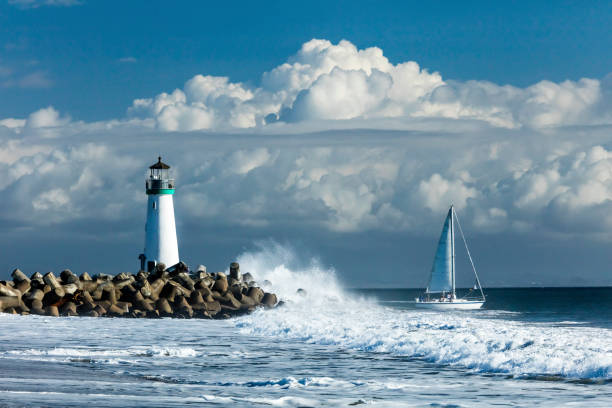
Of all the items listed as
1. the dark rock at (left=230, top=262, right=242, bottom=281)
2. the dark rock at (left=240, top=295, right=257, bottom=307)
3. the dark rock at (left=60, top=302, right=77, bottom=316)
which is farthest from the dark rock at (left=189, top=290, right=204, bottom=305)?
the dark rock at (left=230, top=262, right=242, bottom=281)

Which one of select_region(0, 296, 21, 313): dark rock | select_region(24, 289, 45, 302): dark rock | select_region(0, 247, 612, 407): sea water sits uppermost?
select_region(24, 289, 45, 302): dark rock

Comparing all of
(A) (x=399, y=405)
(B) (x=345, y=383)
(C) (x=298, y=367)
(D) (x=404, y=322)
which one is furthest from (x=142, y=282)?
(A) (x=399, y=405)

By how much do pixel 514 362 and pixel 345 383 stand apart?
4.23 metres

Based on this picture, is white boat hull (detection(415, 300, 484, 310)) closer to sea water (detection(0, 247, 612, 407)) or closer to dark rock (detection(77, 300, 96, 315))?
dark rock (detection(77, 300, 96, 315))

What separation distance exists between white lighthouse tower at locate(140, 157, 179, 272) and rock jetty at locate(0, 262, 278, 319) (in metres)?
3.61

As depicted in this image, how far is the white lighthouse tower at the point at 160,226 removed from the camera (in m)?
45.1

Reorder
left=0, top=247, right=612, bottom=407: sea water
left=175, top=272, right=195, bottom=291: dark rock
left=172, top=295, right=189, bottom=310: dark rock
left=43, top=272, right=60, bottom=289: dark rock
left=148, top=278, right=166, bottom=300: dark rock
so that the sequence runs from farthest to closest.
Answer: left=175, top=272, right=195, bottom=291: dark rock < left=148, top=278, right=166, bottom=300: dark rock < left=172, top=295, right=189, bottom=310: dark rock < left=43, top=272, right=60, bottom=289: dark rock < left=0, top=247, right=612, bottom=407: sea water

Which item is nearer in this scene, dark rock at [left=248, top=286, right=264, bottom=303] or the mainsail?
dark rock at [left=248, top=286, right=264, bottom=303]

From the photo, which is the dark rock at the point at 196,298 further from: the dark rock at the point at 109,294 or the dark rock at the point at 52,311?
the dark rock at the point at 52,311

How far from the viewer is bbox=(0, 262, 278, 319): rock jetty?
115ft

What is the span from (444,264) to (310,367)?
4692 cm

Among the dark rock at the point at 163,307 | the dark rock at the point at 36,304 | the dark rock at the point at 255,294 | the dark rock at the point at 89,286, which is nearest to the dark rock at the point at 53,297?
the dark rock at the point at 36,304

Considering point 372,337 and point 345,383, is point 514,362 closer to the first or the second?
point 345,383

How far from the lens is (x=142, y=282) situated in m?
38.2
